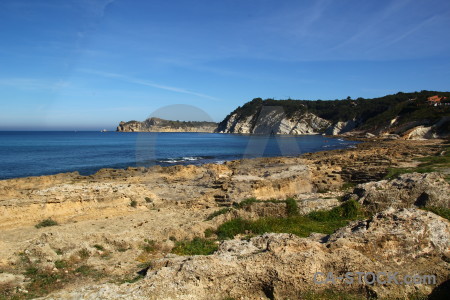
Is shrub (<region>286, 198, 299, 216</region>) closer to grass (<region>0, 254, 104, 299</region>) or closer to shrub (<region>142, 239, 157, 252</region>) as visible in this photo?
shrub (<region>142, 239, 157, 252</region>)

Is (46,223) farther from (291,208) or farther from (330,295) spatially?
(330,295)

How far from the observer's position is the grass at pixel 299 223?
12.0 meters

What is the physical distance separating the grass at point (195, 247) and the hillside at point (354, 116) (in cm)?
8456

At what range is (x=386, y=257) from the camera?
747 centimetres

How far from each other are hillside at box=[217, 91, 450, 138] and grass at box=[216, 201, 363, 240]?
79.1m

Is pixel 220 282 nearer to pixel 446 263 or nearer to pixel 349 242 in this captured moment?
pixel 349 242

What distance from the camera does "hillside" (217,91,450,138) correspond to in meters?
86.3

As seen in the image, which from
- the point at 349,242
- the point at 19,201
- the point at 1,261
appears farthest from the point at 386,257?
the point at 19,201

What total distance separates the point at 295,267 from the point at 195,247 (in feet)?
15.9

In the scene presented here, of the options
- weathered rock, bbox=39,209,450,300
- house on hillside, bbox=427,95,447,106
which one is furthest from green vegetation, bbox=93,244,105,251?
house on hillside, bbox=427,95,447,106

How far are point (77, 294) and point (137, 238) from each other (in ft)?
16.1

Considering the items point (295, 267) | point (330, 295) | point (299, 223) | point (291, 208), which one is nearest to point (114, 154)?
point (291, 208)

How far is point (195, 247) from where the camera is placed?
10.9m

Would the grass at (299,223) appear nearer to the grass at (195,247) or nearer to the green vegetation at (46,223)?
the grass at (195,247)
